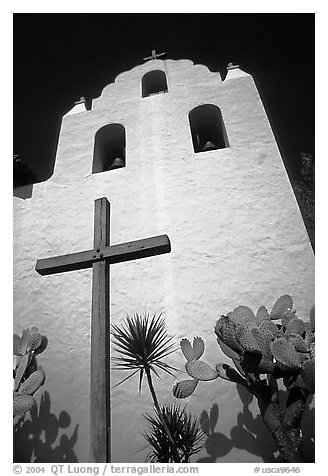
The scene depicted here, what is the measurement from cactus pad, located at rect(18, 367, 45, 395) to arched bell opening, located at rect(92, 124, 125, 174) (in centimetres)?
374

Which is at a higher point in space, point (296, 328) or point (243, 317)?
point (243, 317)

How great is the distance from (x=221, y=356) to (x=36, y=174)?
14.2ft

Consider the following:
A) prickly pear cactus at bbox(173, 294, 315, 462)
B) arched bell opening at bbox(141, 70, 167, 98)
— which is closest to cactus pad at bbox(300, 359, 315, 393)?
prickly pear cactus at bbox(173, 294, 315, 462)

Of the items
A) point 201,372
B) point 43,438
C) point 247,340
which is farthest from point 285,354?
point 43,438

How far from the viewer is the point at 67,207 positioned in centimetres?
666

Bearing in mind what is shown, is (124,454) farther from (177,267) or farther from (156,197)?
(156,197)

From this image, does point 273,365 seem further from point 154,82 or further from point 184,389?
point 154,82


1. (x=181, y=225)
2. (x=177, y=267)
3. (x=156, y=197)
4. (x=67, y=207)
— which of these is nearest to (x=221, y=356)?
(x=177, y=267)

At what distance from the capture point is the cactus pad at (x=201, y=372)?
4.08 m

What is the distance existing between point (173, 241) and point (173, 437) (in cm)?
247

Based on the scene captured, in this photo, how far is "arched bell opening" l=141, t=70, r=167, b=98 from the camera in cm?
807

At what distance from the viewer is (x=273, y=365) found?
146 inches

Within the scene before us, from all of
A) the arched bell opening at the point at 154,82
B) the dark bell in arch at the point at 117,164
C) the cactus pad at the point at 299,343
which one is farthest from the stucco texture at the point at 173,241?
the cactus pad at the point at 299,343

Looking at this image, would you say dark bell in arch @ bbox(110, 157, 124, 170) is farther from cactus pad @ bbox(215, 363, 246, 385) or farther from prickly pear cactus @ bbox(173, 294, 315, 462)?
cactus pad @ bbox(215, 363, 246, 385)
